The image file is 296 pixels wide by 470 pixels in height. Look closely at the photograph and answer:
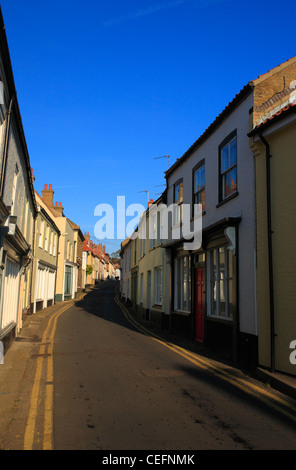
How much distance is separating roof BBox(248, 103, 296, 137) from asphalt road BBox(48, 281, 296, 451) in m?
5.70

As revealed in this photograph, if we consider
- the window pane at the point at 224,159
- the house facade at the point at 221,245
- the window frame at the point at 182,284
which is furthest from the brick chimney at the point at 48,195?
the window pane at the point at 224,159

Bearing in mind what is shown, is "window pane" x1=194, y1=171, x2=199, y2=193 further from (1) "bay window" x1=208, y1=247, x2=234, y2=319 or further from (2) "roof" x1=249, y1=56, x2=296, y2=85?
(2) "roof" x1=249, y1=56, x2=296, y2=85

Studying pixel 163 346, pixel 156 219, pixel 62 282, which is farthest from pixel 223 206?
pixel 62 282

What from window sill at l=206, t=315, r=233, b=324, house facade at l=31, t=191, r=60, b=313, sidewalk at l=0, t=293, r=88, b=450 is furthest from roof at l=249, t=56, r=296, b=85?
house facade at l=31, t=191, r=60, b=313

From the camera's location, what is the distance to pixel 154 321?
18562 millimetres

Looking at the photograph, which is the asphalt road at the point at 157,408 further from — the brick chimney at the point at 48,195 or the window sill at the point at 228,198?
the brick chimney at the point at 48,195

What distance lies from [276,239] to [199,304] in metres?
5.05

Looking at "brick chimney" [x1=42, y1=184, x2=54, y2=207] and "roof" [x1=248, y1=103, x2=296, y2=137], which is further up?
"brick chimney" [x1=42, y1=184, x2=54, y2=207]

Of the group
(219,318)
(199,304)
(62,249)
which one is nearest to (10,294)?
(199,304)

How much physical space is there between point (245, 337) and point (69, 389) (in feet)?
14.4

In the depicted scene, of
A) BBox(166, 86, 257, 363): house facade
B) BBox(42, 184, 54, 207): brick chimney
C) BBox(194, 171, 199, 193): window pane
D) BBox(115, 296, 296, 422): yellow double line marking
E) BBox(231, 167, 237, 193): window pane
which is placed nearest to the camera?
BBox(115, 296, 296, 422): yellow double line marking

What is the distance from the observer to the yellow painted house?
25.3ft

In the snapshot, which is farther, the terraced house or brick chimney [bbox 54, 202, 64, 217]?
brick chimney [bbox 54, 202, 64, 217]
